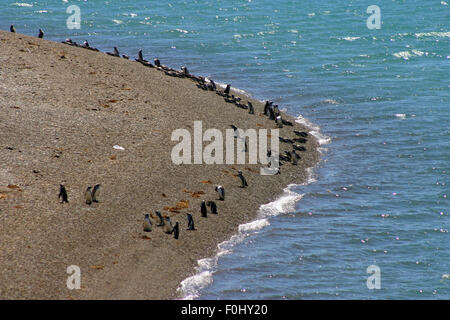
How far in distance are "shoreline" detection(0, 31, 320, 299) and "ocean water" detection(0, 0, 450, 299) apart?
1.26 metres

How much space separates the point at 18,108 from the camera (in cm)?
3362

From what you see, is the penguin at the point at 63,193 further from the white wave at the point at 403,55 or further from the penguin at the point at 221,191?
the white wave at the point at 403,55

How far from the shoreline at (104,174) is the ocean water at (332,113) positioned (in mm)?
1262

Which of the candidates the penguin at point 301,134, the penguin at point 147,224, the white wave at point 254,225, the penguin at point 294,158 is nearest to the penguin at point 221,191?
the white wave at point 254,225

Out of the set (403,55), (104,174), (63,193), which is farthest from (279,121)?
(403,55)

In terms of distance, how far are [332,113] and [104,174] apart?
17956 millimetres

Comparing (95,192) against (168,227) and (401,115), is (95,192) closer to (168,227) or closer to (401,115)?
(168,227)

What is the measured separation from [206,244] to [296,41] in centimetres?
3955

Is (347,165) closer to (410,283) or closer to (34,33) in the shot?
(410,283)

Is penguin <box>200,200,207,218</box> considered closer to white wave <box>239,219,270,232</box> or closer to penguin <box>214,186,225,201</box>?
white wave <box>239,219,270,232</box>

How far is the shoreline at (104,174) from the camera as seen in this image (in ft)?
76.5

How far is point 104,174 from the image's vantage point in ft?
96.2

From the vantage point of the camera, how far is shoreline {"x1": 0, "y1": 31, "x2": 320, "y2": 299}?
76.5 ft

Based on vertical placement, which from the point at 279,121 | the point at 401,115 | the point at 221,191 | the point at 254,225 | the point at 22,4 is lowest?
the point at 254,225
